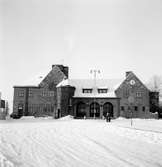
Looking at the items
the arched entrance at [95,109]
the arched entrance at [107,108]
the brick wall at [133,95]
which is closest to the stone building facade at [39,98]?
the arched entrance at [95,109]

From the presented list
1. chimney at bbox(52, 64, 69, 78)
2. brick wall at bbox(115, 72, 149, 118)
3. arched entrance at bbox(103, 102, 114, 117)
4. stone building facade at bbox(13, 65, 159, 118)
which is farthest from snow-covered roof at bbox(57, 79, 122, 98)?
brick wall at bbox(115, 72, 149, 118)

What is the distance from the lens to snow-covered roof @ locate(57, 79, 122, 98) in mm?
65188

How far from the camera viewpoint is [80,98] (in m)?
65.4

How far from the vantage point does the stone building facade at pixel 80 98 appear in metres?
63.2

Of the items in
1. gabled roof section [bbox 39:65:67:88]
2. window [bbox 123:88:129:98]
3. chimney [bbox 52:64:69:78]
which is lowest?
window [bbox 123:88:129:98]

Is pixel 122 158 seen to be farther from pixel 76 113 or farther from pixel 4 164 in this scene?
pixel 76 113

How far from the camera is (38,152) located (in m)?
10.9

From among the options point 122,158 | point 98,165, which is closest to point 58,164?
point 98,165

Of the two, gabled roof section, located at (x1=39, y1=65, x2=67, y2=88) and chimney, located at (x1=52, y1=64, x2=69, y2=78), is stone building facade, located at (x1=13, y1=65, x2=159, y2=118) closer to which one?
gabled roof section, located at (x1=39, y1=65, x2=67, y2=88)

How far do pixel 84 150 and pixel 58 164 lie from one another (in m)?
3.01

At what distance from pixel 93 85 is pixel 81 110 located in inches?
293

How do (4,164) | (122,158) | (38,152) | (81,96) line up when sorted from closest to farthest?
(4,164) < (122,158) < (38,152) < (81,96)

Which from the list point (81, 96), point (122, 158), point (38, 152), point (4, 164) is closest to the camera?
point (4, 164)

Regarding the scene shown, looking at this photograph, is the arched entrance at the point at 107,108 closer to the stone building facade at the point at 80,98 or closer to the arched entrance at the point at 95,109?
the stone building facade at the point at 80,98
